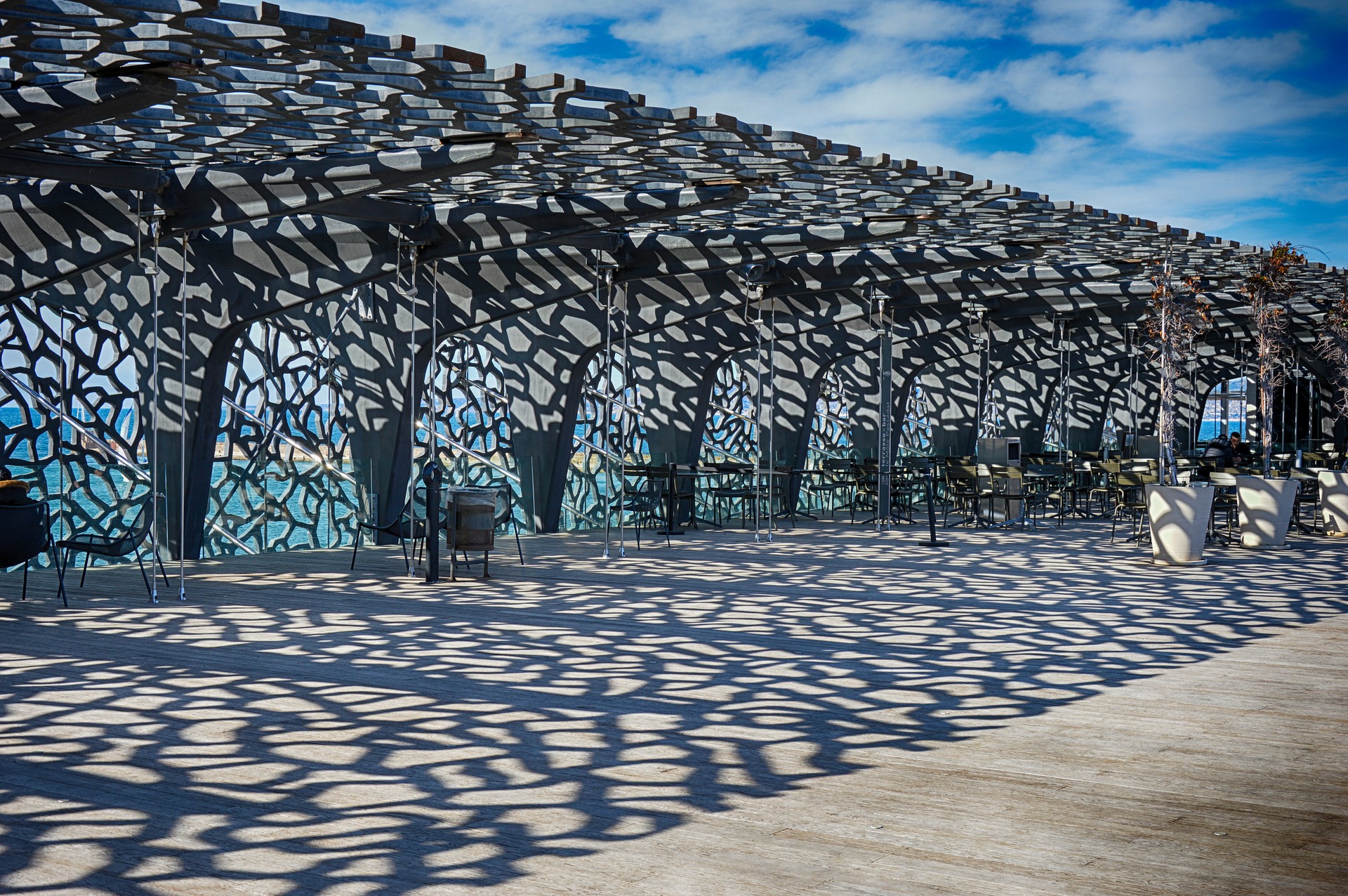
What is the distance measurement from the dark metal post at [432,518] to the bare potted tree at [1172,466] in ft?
23.9

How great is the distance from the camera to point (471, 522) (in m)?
11.5

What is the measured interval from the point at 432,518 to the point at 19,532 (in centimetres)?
334

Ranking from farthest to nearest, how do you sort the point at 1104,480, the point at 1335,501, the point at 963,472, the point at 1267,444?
1. the point at 1104,480
2. the point at 963,472
3. the point at 1335,501
4. the point at 1267,444

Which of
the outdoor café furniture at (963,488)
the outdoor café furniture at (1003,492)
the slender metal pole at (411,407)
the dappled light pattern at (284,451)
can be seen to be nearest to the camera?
the slender metal pole at (411,407)

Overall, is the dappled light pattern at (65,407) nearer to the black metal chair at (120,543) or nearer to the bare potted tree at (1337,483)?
the black metal chair at (120,543)

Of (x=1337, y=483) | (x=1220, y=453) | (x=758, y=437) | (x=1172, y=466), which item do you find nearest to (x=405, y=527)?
(x=758, y=437)

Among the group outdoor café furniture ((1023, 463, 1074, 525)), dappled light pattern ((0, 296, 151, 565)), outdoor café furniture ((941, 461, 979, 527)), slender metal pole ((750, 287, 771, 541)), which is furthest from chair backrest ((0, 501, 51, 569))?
outdoor café furniture ((1023, 463, 1074, 525))

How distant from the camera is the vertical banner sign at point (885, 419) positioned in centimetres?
1692

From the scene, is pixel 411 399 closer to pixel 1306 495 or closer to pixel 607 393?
pixel 607 393

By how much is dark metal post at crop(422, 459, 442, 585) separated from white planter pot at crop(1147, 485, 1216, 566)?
728 centimetres

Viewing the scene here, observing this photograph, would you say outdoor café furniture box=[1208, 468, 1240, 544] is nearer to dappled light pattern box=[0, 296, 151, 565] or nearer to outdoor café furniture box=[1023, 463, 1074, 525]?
outdoor café furniture box=[1023, 463, 1074, 525]

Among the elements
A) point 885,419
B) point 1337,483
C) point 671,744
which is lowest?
point 671,744

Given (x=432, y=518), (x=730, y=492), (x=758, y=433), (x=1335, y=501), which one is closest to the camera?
(x=432, y=518)

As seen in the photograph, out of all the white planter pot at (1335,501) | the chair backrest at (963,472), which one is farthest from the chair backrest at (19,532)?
the white planter pot at (1335,501)
